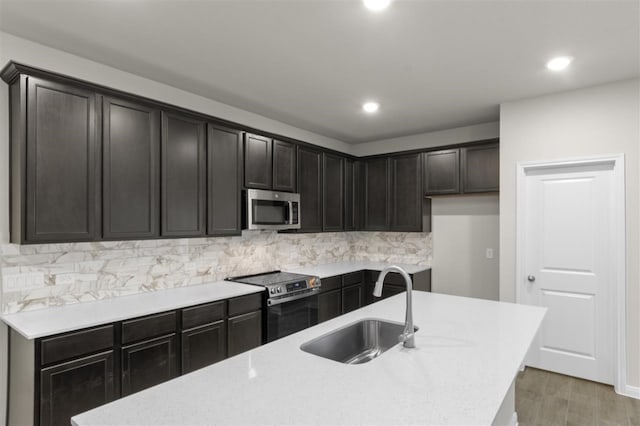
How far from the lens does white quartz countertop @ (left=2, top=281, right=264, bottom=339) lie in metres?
2.11

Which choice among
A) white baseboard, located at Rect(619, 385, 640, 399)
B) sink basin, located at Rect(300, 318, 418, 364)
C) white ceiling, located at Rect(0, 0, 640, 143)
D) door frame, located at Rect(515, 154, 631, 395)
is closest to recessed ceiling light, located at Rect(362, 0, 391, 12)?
white ceiling, located at Rect(0, 0, 640, 143)

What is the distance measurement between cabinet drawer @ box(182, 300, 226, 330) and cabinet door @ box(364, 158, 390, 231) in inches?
107

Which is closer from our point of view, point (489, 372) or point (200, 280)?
point (489, 372)

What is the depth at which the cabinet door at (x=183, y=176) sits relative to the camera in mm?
2963

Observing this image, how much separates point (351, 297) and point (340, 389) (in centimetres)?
326

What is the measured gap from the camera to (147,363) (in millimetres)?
2457

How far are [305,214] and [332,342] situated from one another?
2.55 metres

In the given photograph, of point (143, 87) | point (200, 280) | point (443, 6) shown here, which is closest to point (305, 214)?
point (200, 280)

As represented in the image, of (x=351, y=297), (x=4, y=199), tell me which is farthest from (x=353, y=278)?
(x=4, y=199)

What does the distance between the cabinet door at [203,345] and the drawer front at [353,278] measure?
179 centimetres

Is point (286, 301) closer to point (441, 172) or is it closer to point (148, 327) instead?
point (148, 327)

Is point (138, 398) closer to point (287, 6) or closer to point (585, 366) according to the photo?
point (287, 6)

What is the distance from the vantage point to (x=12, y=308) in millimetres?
2367

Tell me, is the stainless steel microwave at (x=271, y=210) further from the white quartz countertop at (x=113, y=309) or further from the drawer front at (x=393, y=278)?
the drawer front at (x=393, y=278)
